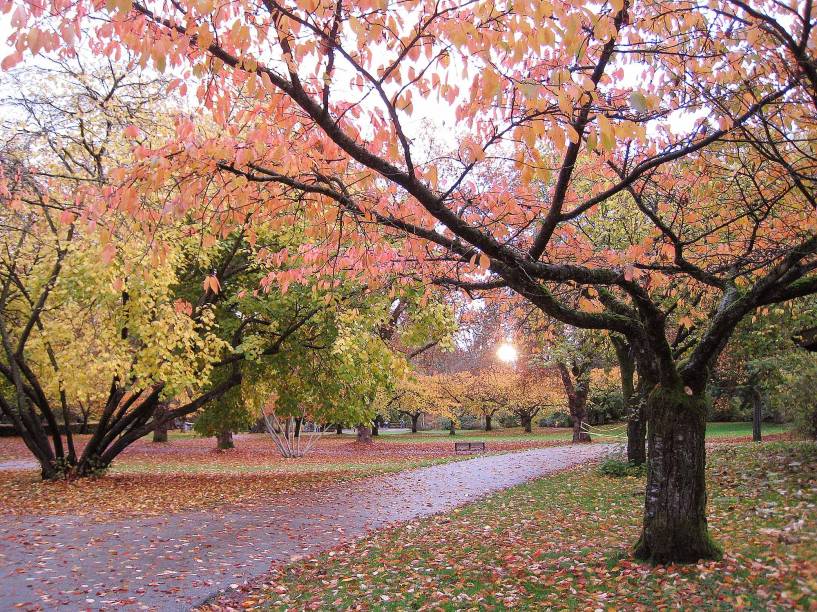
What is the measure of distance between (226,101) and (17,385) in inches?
459

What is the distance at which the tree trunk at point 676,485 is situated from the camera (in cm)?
575

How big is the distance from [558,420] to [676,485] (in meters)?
43.3

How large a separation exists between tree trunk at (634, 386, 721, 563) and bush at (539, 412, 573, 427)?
41466mm

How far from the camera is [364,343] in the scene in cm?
1362

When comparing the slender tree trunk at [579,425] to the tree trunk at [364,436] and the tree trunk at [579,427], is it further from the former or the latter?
the tree trunk at [364,436]

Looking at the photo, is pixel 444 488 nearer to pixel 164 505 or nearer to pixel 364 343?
pixel 364 343

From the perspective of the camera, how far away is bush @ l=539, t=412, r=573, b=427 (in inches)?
1853

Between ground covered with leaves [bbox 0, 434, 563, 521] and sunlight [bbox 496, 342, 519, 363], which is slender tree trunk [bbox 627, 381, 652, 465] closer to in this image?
ground covered with leaves [bbox 0, 434, 563, 521]

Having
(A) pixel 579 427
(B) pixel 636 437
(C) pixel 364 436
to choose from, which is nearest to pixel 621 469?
(B) pixel 636 437

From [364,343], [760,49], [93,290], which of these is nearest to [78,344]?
[93,290]

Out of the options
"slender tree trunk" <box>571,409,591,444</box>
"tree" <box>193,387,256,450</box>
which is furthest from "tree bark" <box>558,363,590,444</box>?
"tree" <box>193,387,256,450</box>

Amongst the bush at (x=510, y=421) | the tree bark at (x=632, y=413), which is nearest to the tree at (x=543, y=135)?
the tree bark at (x=632, y=413)

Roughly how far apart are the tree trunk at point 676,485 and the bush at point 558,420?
136ft

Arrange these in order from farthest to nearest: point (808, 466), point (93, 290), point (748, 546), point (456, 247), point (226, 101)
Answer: point (93, 290)
point (808, 466)
point (748, 546)
point (456, 247)
point (226, 101)
